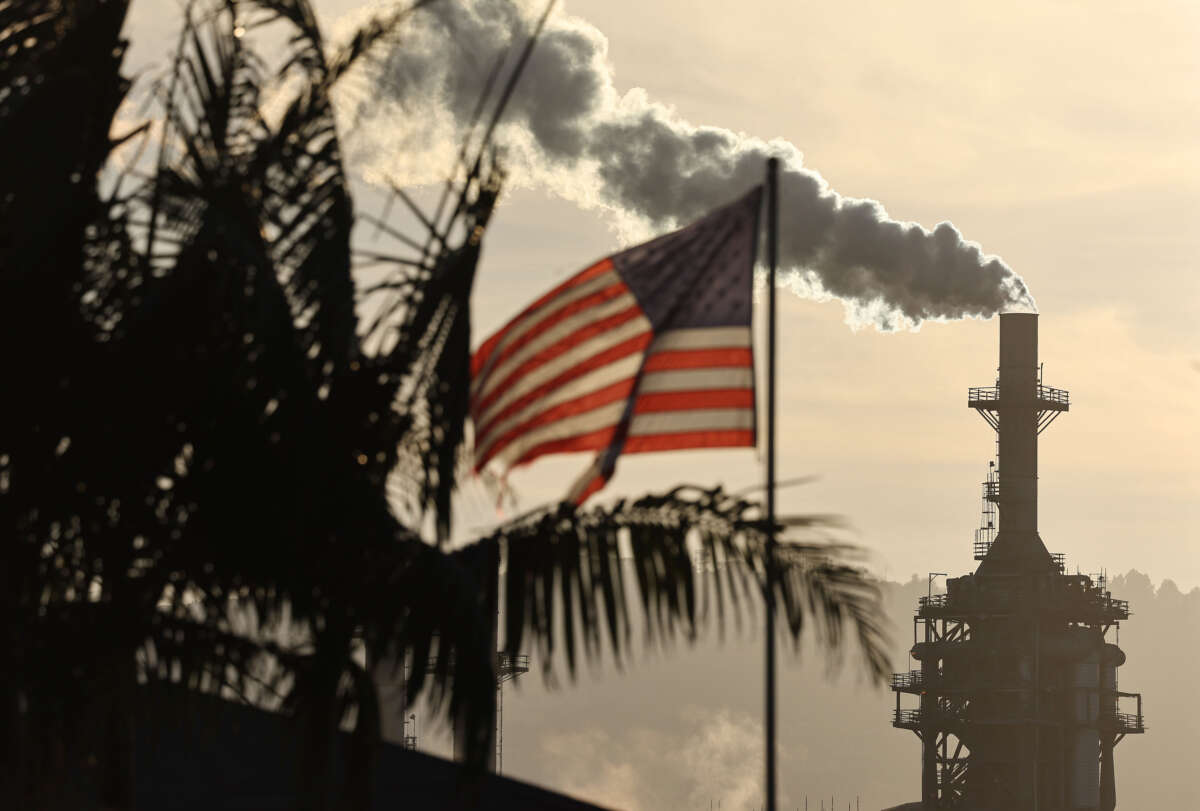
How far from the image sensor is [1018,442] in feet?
269

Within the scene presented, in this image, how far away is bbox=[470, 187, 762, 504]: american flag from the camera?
13.3 m

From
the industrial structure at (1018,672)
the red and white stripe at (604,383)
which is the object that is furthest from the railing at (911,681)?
the red and white stripe at (604,383)

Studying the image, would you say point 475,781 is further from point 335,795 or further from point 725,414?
point 335,795

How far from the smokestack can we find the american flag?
69.6 m

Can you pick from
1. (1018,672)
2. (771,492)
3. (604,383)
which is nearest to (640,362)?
(604,383)

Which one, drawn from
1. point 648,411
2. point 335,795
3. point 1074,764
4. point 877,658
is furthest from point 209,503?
point 1074,764

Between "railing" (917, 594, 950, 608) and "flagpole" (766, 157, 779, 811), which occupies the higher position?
"railing" (917, 594, 950, 608)

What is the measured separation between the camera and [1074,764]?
77.4m

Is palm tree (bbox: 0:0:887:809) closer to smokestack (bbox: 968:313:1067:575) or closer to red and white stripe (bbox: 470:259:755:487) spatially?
red and white stripe (bbox: 470:259:755:487)

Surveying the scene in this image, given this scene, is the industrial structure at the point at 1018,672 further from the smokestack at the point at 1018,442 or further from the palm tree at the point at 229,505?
the palm tree at the point at 229,505

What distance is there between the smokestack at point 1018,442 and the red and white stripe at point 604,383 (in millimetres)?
69574

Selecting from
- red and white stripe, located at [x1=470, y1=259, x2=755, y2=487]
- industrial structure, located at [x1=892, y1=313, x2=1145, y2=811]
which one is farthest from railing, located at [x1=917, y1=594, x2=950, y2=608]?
red and white stripe, located at [x1=470, y1=259, x2=755, y2=487]

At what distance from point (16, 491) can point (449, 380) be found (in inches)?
113

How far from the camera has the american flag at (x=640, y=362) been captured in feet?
43.7
